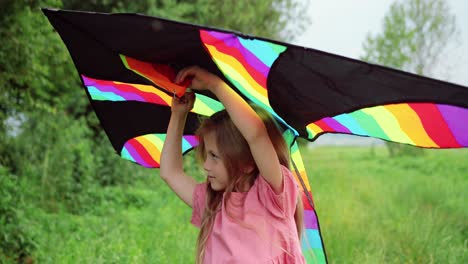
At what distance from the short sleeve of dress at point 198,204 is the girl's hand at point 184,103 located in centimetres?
32

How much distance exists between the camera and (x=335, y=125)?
2271mm

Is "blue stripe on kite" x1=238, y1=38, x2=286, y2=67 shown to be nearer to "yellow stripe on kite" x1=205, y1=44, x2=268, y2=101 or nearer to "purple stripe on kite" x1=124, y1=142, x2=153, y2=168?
"yellow stripe on kite" x1=205, y1=44, x2=268, y2=101

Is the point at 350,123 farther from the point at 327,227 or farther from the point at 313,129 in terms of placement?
the point at 327,227

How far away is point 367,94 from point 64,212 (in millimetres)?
5450

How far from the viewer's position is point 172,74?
2127 millimetres

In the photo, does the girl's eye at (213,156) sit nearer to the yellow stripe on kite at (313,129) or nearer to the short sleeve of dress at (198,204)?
the short sleeve of dress at (198,204)

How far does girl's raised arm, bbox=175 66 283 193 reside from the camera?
1.97 meters

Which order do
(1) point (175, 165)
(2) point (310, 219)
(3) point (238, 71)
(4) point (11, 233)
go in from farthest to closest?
(4) point (11, 233)
(2) point (310, 219)
(1) point (175, 165)
(3) point (238, 71)

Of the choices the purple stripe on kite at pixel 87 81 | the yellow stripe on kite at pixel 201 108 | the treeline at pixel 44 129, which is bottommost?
the yellow stripe on kite at pixel 201 108

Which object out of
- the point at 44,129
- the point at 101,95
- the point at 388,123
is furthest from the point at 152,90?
the point at 44,129

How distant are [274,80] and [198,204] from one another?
670mm

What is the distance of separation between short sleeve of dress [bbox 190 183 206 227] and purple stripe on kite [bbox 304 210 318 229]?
622 millimetres

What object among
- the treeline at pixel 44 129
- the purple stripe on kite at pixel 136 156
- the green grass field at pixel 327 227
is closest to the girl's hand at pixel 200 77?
the purple stripe on kite at pixel 136 156

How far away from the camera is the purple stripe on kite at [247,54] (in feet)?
5.50
